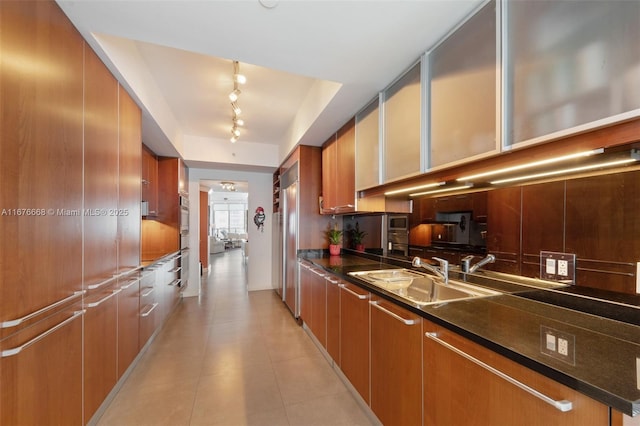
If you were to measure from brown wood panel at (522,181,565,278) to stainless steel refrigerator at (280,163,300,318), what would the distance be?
100 inches

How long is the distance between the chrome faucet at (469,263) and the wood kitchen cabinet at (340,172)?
114 cm

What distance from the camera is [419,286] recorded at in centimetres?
201

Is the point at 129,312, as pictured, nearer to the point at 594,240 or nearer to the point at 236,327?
the point at 236,327

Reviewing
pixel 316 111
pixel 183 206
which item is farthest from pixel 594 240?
pixel 183 206

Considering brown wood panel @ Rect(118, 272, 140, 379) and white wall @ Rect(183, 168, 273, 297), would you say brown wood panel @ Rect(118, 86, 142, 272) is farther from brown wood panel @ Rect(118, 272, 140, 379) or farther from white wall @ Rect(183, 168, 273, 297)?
white wall @ Rect(183, 168, 273, 297)

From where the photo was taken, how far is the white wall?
4840 millimetres

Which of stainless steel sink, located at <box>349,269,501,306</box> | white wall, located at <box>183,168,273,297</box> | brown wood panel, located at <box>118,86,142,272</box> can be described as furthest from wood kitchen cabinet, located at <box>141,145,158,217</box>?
stainless steel sink, located at <box>349,269,501,306</box>

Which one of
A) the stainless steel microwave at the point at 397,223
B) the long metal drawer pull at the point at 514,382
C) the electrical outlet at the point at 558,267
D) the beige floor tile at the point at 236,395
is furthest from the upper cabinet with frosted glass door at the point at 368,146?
the beige floor tile at the point at 236,395

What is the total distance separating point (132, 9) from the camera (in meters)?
1.38

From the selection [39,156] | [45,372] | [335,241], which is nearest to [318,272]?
[335,241]

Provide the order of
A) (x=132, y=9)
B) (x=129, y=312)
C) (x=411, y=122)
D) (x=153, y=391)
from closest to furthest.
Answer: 1. (x=132, y=9)
2. (x=411, y=122)
3. (x=153, y=391)
4. (x=129, y=312)

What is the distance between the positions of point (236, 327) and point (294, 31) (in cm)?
330

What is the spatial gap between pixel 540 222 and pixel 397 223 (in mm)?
1280

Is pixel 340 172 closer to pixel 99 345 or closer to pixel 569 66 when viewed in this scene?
pixel 569 66
